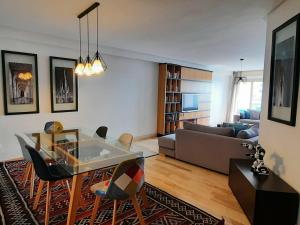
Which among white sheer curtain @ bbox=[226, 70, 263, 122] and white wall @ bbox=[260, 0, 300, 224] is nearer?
white wall @ bbox=[260, 0, 300, 224]

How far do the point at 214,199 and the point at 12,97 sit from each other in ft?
11.8

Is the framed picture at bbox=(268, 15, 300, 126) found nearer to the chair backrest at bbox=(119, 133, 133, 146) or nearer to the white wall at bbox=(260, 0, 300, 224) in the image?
the white wall at bbox=(260, 0, 300, 224)

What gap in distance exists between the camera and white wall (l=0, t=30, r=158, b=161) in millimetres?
3658

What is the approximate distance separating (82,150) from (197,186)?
1695 millimetres

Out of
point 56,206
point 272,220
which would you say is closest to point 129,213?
point 56,206

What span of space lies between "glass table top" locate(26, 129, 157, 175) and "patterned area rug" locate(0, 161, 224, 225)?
52 centimetres

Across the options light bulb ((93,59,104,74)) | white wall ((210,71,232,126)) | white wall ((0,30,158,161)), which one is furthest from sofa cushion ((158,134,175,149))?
white wall ((210,71,232,126))

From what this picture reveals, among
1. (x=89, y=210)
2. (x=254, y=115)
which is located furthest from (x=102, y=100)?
(x=254, y=115)

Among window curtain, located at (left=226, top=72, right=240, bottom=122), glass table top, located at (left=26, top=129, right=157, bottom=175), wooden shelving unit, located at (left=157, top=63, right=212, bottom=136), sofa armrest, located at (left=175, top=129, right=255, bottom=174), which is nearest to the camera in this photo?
glass table top, located at (left=26, top=129, right=157, bottom=175)

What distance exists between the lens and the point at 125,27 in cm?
321

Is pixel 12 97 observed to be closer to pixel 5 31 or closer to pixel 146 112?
pixel 5 31

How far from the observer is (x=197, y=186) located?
298 cm

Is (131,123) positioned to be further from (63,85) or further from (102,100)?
(63,85)

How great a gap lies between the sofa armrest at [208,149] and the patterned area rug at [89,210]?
3.90 ft
